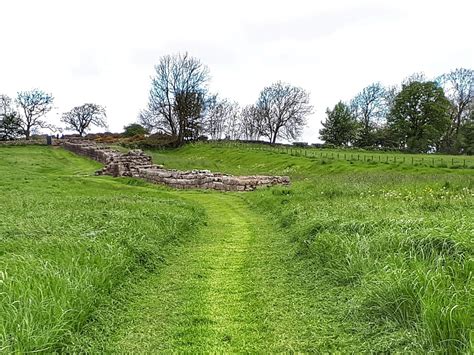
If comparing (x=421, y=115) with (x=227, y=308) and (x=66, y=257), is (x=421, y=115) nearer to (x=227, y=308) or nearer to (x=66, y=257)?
(x=227, y=308)

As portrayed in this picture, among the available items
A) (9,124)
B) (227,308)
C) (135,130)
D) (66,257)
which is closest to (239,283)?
(227,308)

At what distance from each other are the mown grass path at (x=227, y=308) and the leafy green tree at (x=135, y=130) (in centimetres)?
6174

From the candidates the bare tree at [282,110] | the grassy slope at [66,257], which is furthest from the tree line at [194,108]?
the grassy slope at [66,257]

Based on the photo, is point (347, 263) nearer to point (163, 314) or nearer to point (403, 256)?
point (403, 256)

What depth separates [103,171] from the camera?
1074 inches

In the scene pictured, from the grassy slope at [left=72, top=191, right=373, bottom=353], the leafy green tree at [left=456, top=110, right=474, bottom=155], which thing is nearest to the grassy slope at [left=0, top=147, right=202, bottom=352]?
the grassy slope at [left=72, top=191, right=373, bottom=353]

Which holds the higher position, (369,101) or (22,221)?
(369,101)

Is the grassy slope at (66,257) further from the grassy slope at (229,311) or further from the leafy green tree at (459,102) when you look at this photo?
the leafy green tree at (459,102)

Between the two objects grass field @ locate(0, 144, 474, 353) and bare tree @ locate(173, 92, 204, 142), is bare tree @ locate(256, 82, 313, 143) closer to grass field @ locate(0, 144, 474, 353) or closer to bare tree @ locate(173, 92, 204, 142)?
bare tree @ locate(173, 92, 204, 142)

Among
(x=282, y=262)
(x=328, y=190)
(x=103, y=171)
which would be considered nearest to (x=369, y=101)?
(x=103, y=171)

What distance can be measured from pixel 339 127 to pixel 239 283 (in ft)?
208

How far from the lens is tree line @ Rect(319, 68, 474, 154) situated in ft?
182

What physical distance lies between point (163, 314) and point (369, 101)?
7836cm

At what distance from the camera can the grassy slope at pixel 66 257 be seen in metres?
3.72
